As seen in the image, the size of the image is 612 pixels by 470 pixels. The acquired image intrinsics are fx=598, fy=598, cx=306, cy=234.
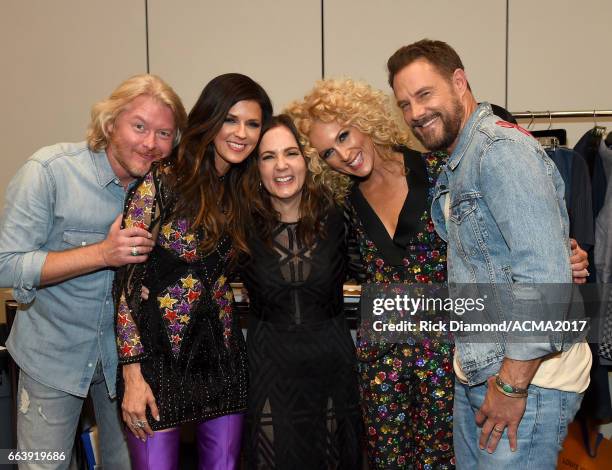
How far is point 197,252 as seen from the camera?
2.03 metres

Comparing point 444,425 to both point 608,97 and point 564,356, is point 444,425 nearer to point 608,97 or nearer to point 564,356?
point 564,356

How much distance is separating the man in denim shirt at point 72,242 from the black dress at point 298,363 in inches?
20.7

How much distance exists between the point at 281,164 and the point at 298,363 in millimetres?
735

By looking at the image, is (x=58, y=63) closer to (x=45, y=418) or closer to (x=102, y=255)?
(x=102, y=255)

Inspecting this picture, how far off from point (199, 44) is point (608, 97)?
2.24m

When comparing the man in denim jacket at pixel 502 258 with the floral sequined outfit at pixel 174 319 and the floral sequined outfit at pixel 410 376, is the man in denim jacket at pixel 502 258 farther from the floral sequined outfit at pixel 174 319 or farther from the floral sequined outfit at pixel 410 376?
the floral sequined outfit at pixel 174 319

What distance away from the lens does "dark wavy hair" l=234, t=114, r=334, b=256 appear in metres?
2.27

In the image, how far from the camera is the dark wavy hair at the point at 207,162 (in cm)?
202

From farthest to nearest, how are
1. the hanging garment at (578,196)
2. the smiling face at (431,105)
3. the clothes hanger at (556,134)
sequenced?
1. the clothes hanger at (556,134)
2. the hanging garment at (578,196)
3. the smiling face at (431,105)

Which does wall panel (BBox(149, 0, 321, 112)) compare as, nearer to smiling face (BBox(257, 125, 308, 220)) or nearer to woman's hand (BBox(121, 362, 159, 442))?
smiling face (BBox(257, 125, 308, 220))

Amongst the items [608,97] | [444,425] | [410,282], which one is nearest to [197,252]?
[410,282]

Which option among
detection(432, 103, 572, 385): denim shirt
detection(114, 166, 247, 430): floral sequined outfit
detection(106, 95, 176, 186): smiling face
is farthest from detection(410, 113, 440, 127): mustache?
detection(106, 95, 176, 186): smiling face

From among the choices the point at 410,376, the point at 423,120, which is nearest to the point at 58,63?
the point at 423,120

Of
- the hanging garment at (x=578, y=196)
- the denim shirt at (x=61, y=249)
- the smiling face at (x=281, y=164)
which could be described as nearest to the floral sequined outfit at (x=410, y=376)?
the smiling face at (x=281, y=164)
